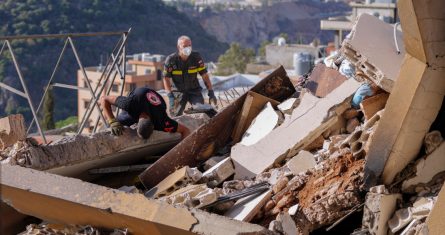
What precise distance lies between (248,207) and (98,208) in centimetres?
112

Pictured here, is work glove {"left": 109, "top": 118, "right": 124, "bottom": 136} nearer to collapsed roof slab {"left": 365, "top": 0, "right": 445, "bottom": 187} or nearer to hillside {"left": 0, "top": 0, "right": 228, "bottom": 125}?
collapsed roof slab {"left": 365, "top": 0, "right": 445, "bottom": 187}

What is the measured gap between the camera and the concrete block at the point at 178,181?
621 cm

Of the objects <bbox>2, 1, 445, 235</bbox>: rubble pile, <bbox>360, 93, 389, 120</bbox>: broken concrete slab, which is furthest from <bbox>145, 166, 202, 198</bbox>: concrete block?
<bbox>360, 93, 389, 120</bbox>: broken concrete slab

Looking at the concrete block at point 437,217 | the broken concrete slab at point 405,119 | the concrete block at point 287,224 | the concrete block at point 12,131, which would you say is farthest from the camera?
the concrete block at point 12,131

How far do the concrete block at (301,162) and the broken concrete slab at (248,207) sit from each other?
392 mm

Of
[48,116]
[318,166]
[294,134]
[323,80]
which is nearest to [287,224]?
[318,166]

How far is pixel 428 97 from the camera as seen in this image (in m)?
5.22

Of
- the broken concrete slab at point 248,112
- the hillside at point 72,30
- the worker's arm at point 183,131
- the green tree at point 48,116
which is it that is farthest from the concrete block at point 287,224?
the hillside at point 72,30

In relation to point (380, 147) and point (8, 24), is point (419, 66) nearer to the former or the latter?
point (380, 147)

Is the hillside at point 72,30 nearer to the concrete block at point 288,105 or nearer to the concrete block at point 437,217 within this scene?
the concrete block at point 288,105

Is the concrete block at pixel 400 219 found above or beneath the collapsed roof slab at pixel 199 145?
above

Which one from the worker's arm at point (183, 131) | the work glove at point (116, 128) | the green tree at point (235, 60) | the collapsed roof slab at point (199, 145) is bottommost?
the green tree at point (235, 60)

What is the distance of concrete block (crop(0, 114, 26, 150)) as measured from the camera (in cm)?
675

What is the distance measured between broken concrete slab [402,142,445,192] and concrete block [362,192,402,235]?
253 millimetres
